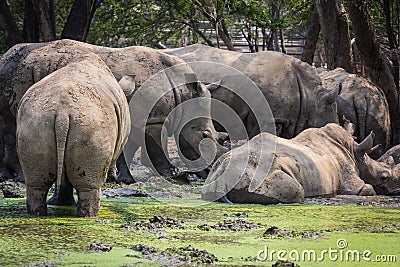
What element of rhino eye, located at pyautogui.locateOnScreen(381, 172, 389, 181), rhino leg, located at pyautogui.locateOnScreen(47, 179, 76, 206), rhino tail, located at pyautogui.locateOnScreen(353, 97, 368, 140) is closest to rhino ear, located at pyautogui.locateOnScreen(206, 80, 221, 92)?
rhino tail, located at pyautogui.locateOnScreen(353, 97, 368, 140)

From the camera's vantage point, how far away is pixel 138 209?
28.2ft

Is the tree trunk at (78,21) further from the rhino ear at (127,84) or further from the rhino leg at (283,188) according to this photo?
the rhino leg at (283,188)

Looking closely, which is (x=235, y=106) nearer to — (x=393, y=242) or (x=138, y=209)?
(x=138, y=209)

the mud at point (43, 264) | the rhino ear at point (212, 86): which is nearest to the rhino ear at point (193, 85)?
→ the rhino ear at point (212, 86)

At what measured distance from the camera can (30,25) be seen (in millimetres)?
19484

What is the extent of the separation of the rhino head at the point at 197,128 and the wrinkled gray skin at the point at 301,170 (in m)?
1.71

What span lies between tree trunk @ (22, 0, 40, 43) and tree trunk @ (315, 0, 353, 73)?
Result: 21.2 ft

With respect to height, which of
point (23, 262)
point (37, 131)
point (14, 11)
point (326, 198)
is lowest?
point (326, 198)

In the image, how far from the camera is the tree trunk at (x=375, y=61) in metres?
15.8

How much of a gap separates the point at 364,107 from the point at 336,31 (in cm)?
313

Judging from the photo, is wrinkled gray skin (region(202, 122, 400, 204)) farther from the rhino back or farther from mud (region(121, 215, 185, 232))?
mud (region(121, 215, 185, 232))

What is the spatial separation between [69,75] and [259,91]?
6.50 meters

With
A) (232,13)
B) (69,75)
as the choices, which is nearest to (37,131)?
(69,75)

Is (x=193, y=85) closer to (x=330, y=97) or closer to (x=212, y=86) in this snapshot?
(x=212, y=86)
